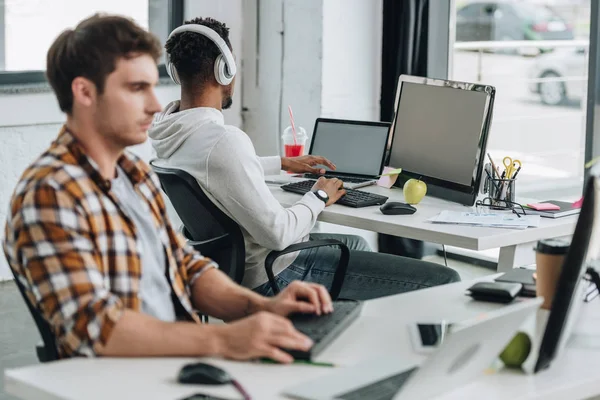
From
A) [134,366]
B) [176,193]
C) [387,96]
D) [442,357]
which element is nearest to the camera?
[442,357]

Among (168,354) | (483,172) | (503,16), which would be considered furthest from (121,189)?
(503,16)

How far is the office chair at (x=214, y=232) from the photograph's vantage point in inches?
108

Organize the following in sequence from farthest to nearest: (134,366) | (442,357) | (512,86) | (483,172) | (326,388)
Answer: (512,86) < (483,172) < (134,366) < (326,388) < (442,357)

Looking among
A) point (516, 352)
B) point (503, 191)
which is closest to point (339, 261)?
point (503, 191)

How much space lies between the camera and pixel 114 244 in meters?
1.76

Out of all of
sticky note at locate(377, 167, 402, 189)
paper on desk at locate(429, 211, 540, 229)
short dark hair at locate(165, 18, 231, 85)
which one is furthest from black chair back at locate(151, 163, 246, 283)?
sticky note at locate(377, 167, 402, 189)

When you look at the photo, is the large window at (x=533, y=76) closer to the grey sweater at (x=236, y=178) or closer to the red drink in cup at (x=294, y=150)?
the red drink in cup at (x=294, y=150)

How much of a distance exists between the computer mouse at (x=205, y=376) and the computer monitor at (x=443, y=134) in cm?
174

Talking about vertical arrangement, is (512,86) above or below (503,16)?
below

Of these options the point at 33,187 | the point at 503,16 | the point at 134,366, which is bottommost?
the point at 134,366

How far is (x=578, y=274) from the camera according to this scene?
1.58 metres

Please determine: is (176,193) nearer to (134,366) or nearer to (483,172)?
(483,172)

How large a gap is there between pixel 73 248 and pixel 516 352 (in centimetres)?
75

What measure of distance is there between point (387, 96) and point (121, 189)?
3.15 meters
